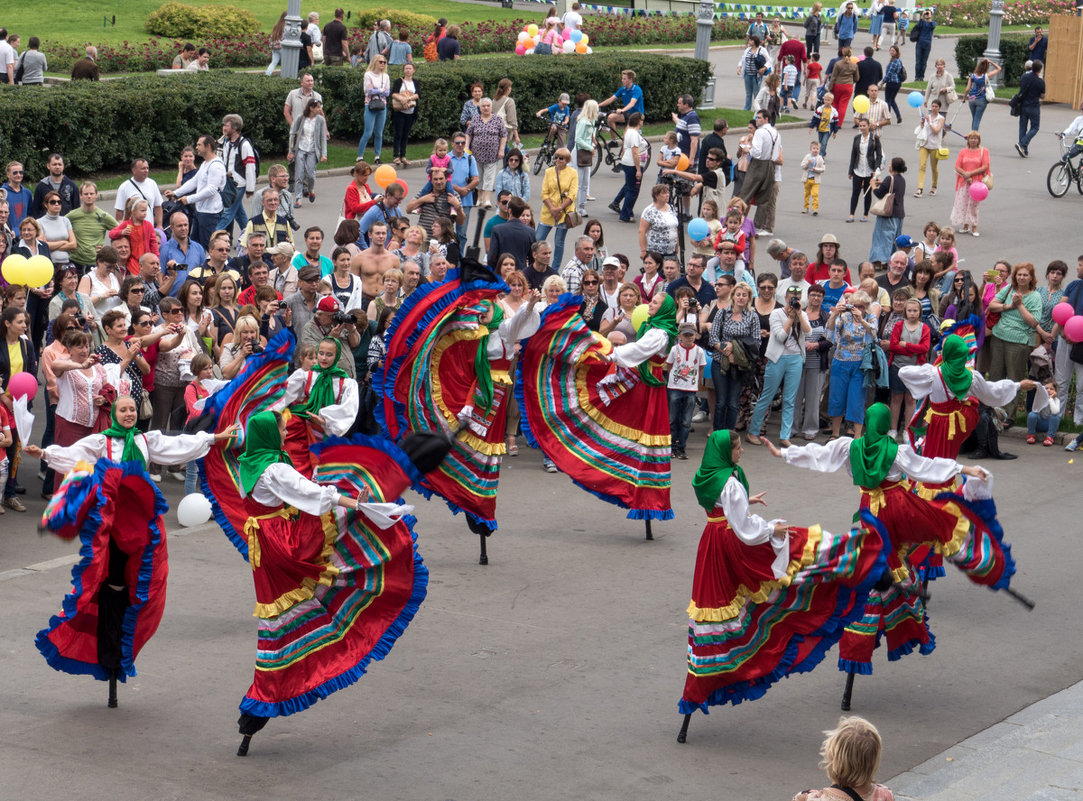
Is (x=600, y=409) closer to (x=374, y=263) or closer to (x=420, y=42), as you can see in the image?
(x=374, y=263)

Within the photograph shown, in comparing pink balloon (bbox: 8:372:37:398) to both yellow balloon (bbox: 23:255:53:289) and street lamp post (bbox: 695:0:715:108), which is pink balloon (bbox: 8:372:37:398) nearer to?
yellow balloon (bbox: 23:255:53:289)


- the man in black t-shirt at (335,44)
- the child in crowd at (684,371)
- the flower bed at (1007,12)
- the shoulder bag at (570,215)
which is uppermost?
the flower bed at (1007,12)

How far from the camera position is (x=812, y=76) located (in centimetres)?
3316

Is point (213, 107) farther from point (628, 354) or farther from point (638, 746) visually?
point (638, 746)

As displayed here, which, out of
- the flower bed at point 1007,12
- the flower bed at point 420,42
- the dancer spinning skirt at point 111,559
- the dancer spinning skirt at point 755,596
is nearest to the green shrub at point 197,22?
the flower bed at point 420,42

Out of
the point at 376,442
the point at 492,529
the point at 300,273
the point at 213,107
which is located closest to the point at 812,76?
the point at 213,107

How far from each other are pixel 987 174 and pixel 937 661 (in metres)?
13.9

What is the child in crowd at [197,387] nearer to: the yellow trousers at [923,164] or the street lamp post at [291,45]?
the street lamp post at [291,45]

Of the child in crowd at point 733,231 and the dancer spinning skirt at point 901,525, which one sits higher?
the child in crowd at point 733,231

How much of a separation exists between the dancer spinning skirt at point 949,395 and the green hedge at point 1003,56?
27.7 metres

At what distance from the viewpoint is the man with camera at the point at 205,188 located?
1791cm

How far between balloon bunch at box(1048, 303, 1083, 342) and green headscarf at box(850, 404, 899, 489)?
20.2 feet

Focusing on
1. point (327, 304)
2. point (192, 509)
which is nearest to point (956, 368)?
point (327, 304)

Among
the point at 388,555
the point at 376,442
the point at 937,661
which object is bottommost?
the point at 937,661
